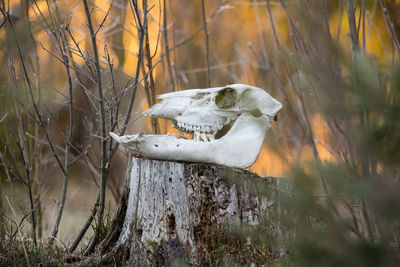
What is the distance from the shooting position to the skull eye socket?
9.75 ft

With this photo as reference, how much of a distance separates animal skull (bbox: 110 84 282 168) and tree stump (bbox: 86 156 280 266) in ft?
0.26

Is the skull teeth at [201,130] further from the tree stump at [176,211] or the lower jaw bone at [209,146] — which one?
the tree stump at [176,211]

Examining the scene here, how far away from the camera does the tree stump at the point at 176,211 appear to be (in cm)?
264

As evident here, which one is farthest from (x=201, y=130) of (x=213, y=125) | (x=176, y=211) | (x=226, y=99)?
(x=176, y=211)

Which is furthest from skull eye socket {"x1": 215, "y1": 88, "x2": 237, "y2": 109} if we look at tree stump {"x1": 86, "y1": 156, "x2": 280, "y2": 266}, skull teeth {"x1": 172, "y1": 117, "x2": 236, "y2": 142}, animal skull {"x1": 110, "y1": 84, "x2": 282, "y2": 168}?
tree stump {"x1": 86, "y1": 156, "x2": 280, "y2": 266}

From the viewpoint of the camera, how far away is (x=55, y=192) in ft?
26.5

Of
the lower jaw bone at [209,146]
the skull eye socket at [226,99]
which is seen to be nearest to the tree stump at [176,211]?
the lower jaw bone at [209,146]

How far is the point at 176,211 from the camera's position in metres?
2.68

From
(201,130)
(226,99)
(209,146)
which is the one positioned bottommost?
(209,146)

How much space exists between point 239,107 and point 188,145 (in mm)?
454

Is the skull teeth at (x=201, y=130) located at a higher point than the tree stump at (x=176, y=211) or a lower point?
higher

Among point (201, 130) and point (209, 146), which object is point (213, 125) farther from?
point (209, 146)

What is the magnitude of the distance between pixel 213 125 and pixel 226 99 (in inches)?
8.5

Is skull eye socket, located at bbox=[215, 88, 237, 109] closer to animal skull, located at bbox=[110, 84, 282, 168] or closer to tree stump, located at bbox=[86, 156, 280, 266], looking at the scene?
animal skull, located at bbox=[110, 84, 282, 168]
